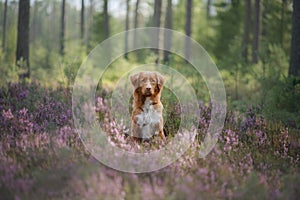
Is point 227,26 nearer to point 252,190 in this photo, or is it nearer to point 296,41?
point 296,41

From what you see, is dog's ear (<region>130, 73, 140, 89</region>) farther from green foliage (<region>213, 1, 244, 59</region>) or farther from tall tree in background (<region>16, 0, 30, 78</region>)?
green foliage (<region>213, 1, 244, 59</region>)

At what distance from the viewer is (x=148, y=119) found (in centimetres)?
529

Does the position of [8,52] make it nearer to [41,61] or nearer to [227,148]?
[41,61]

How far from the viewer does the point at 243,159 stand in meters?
5.32

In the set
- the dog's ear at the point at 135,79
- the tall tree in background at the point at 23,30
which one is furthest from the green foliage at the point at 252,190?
the tall tree in background at the point at 23,30

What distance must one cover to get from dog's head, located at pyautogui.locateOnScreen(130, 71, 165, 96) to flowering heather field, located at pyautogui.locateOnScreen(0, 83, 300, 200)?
2.09 feet

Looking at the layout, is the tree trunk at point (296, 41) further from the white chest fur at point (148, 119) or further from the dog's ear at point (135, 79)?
the dog's ear at point (135, 79)

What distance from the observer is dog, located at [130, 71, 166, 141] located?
16.9ft

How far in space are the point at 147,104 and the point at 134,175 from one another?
1268 millimetres

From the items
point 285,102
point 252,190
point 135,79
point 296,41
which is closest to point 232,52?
point 296,41

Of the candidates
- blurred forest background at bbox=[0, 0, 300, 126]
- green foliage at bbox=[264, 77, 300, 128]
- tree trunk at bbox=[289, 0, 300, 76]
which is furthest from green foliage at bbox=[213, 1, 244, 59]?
green foliage at bbox=[264, 77, 300, 128]

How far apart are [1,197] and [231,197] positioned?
236 centimetres

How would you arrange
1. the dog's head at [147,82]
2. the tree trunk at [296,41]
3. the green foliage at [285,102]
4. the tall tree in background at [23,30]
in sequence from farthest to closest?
the tall tree in background at [23,30]
the tree trunk at [296,41]
the green foliage at [285,102]
the dog's head at [147,82]

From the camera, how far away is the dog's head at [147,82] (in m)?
5.07
